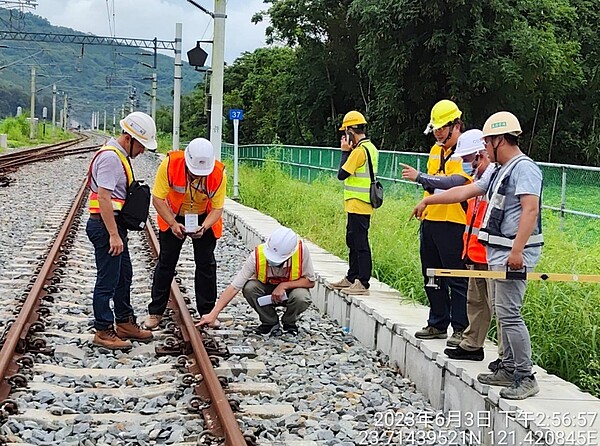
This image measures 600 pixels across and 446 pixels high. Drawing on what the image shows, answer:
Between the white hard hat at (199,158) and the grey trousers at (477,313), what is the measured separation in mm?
2465

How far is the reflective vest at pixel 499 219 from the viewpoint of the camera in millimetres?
4941

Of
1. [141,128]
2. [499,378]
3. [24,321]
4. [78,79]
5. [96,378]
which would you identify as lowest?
[96,378]

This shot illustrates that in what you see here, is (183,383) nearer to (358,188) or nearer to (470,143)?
(470,143)

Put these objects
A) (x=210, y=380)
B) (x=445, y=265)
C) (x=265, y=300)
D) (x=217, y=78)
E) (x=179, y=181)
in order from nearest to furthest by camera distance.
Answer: (x=210, y=380) < (x=445, y=265) < (x=179, y=181) < (x=265, y=300) < (x=217, y=78)

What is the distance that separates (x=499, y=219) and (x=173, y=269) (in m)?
3.54

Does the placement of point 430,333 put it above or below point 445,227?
below

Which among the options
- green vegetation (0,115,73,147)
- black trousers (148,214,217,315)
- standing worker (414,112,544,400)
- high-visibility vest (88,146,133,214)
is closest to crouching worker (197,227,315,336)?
black trousers (148,214,217,315)

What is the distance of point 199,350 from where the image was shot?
6426 millimetres

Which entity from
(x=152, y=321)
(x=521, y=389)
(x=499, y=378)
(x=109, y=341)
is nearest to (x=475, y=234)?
(x=499, y=378)

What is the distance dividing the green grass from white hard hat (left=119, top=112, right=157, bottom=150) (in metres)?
3.09

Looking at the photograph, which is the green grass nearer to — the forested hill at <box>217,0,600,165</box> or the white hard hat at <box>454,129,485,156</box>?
the white hard hat at <box>454,129,485,156</box>

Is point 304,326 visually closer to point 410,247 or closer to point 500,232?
point 410,247

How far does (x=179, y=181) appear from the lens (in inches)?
284

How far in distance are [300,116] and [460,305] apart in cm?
3533
